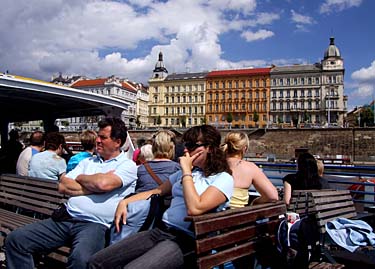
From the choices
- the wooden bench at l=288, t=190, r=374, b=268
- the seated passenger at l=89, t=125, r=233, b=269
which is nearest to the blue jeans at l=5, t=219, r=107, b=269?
the seated passenger at l=89, t=125, r=233, b=269

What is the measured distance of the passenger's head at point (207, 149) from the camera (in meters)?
2.72

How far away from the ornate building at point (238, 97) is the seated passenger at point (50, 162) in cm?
7571

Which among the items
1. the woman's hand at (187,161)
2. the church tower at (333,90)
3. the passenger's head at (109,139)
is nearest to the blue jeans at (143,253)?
the woman's hand at (187,161)

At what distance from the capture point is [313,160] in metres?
4.33

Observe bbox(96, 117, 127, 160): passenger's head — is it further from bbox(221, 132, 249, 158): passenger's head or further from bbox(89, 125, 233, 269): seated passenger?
bbox(221, 132, 249, 158): passenger's head

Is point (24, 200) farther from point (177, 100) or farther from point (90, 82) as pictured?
point (90, 82)

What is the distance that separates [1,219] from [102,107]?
4.79 meters

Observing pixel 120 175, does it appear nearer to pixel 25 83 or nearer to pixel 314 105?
pixel 25 83

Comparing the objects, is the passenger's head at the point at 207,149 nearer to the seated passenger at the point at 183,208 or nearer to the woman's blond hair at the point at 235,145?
the seated passenger at the point at 183,208

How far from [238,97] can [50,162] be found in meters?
80.7

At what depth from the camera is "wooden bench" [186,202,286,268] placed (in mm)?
2164

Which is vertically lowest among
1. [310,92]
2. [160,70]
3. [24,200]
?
[24,200]

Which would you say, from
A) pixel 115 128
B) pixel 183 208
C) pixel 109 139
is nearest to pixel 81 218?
pixel 109 139

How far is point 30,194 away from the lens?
13.6ft
